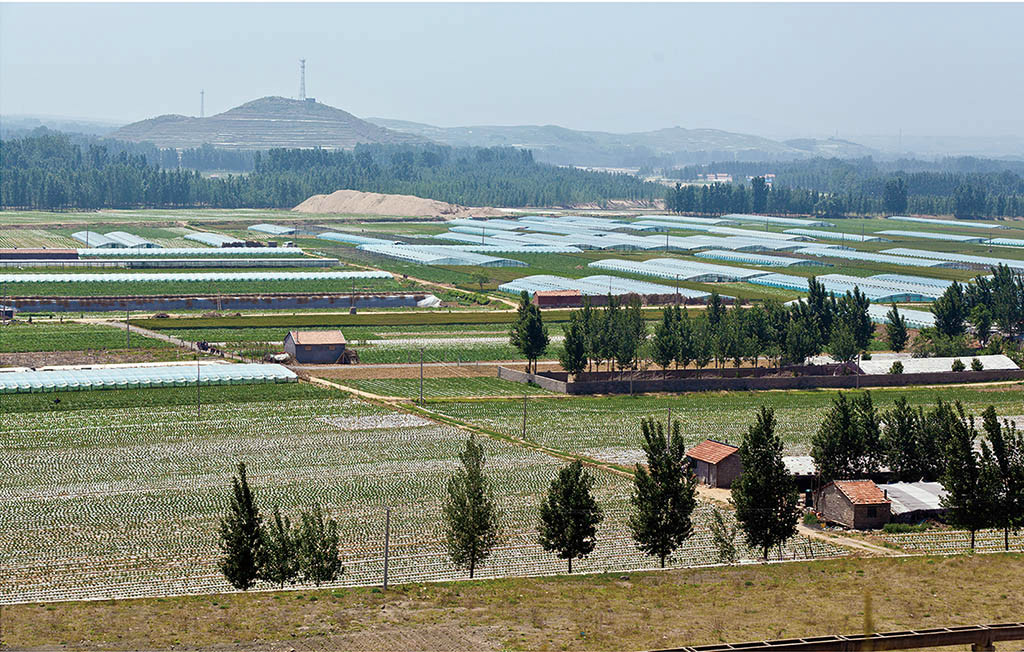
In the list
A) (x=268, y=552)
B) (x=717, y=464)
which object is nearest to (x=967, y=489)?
(x=717, y=464)

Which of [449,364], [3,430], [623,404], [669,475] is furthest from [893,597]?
[449,364]

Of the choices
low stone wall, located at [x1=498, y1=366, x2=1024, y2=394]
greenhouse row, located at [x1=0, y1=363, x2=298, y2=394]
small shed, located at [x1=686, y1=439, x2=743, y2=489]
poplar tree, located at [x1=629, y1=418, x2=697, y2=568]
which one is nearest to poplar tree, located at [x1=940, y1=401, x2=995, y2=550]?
poplar tree, located at [x1=629, y1=418, x2=697, y2=568]

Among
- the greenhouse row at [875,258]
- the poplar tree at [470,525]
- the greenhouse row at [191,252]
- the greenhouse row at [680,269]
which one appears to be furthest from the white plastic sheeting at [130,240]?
the poplar tree at [470,525]

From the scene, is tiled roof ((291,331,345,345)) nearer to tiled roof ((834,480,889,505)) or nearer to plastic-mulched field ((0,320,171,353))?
plastic-mulched field ((0,320,171,353))

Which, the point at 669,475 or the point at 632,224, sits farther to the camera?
the point at 632,224

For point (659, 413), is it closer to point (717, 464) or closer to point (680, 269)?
point (717, 464)

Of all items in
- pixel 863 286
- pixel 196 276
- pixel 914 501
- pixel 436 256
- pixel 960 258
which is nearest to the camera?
pixel 914 501

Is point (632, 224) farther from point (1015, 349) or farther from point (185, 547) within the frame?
point (185, 547)
